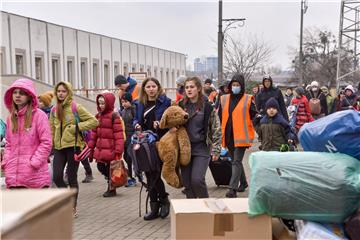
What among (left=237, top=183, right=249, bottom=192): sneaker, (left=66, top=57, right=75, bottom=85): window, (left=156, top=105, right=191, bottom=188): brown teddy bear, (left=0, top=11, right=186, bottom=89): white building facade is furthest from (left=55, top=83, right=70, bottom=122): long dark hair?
(left=66, top=57, right=75, bottom=85): window

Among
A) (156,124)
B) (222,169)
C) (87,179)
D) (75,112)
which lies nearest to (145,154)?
(156,124)

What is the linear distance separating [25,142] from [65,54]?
97.6ft

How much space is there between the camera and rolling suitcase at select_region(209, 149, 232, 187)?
27.6 ft

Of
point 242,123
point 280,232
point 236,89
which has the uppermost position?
point 236,89

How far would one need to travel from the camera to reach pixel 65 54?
3419cm

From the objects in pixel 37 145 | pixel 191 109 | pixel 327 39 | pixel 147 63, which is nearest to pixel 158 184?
pixel 191 109

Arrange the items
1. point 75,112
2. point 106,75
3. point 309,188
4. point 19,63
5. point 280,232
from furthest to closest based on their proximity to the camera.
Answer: point 106,75 < point 19,63 < point 75,112 < point 280,232 < point 309,188

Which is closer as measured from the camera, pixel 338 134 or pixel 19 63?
pixel 338 134

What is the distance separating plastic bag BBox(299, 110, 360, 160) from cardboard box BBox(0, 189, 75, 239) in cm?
204

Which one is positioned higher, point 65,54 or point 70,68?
point 65,54

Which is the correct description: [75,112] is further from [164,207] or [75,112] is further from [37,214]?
[37,214]

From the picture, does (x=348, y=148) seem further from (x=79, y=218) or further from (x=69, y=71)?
(x=69, y=71)

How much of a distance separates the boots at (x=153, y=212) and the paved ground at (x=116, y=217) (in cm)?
7

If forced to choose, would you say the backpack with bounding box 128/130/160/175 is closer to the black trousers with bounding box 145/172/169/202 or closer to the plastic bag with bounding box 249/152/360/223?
the black trousers with bounding box 145/172/169/202
